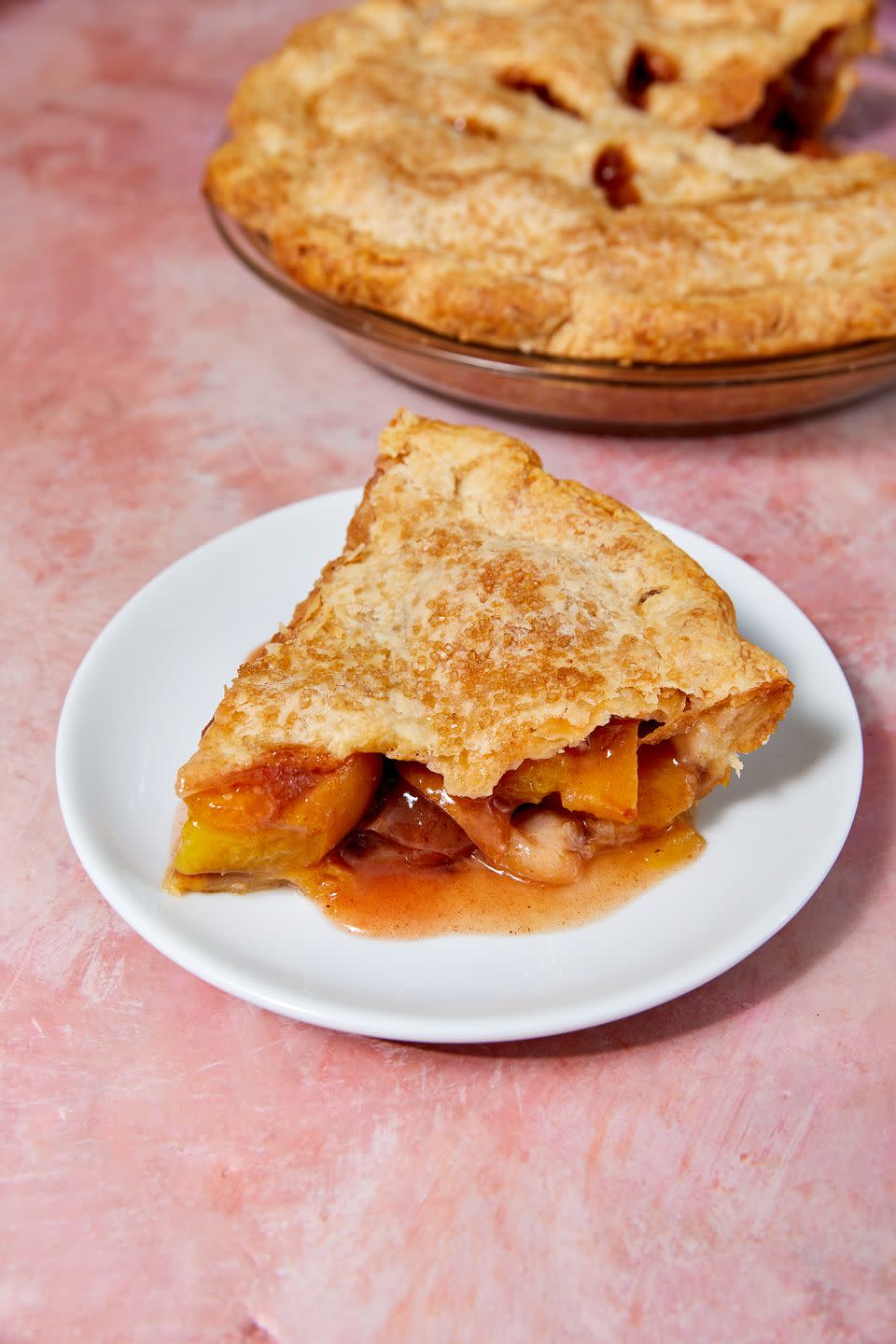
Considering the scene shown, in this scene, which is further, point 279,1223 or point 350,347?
point 350,347

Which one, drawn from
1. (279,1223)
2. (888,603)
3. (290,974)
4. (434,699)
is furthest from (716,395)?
(279,1223)

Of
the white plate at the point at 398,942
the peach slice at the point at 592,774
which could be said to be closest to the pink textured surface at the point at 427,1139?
the white plate at the point at 398,942

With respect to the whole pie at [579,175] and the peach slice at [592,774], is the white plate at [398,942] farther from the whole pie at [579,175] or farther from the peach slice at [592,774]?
the whole pie at [579,175]

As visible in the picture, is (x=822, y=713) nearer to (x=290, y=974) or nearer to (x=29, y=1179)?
(x=290, y=974)

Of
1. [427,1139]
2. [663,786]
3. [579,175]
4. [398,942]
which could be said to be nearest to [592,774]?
[663,786]

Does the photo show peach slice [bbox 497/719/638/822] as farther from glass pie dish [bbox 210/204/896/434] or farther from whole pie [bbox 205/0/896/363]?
whole pie [bbox 205/0/896/363]

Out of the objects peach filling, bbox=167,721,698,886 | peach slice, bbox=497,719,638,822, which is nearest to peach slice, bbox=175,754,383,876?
peach filling, bbox=167,721,698,886

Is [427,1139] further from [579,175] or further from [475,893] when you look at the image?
[579,175]
